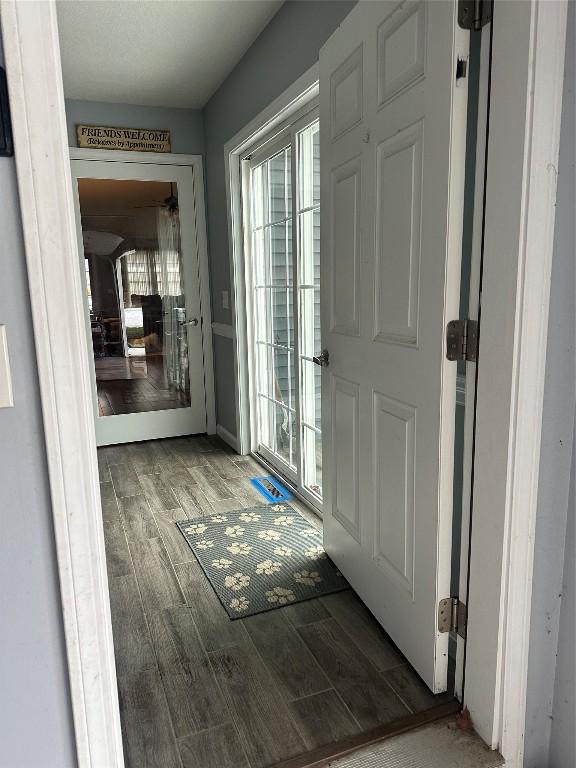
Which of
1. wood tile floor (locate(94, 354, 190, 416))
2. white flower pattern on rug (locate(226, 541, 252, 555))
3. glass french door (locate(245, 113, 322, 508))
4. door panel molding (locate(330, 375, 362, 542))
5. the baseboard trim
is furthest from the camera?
wood tile floor (locate(94, 354, 190, 416))

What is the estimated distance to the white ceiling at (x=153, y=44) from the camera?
2.54 m

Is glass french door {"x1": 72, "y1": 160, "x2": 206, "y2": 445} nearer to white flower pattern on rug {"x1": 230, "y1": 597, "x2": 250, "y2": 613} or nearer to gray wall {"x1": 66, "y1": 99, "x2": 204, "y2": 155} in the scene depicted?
gray wall {"x1": 66, "y1": 99, "x2": 204, "y2": 155}

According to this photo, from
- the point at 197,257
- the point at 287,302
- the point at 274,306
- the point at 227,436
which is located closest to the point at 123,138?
the point at 197,257

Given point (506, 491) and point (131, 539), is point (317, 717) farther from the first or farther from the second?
point (131, 539)

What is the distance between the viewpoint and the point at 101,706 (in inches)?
40.3

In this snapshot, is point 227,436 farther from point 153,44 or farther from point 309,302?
point 153,44

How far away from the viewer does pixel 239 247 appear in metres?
3.54

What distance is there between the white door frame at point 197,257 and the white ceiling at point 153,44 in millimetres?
363

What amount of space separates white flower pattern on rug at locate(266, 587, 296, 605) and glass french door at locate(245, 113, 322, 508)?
2.46ft

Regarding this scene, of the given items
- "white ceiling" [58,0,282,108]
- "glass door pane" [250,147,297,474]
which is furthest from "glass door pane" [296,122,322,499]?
"white ceiling" [58,0,282,108]

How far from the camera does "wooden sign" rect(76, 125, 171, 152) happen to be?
3730mm

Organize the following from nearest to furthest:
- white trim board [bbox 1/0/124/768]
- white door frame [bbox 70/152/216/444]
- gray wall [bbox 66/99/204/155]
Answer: white trim board [bbox 1/0/124/768]
gray wall [bbox 66/99/204/155]
white door frame [bbox 70/152/216/444]

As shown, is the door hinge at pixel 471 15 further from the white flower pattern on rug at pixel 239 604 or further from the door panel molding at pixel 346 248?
the white flower pattern on rug at pixel 239 604

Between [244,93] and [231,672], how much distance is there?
2977mm
